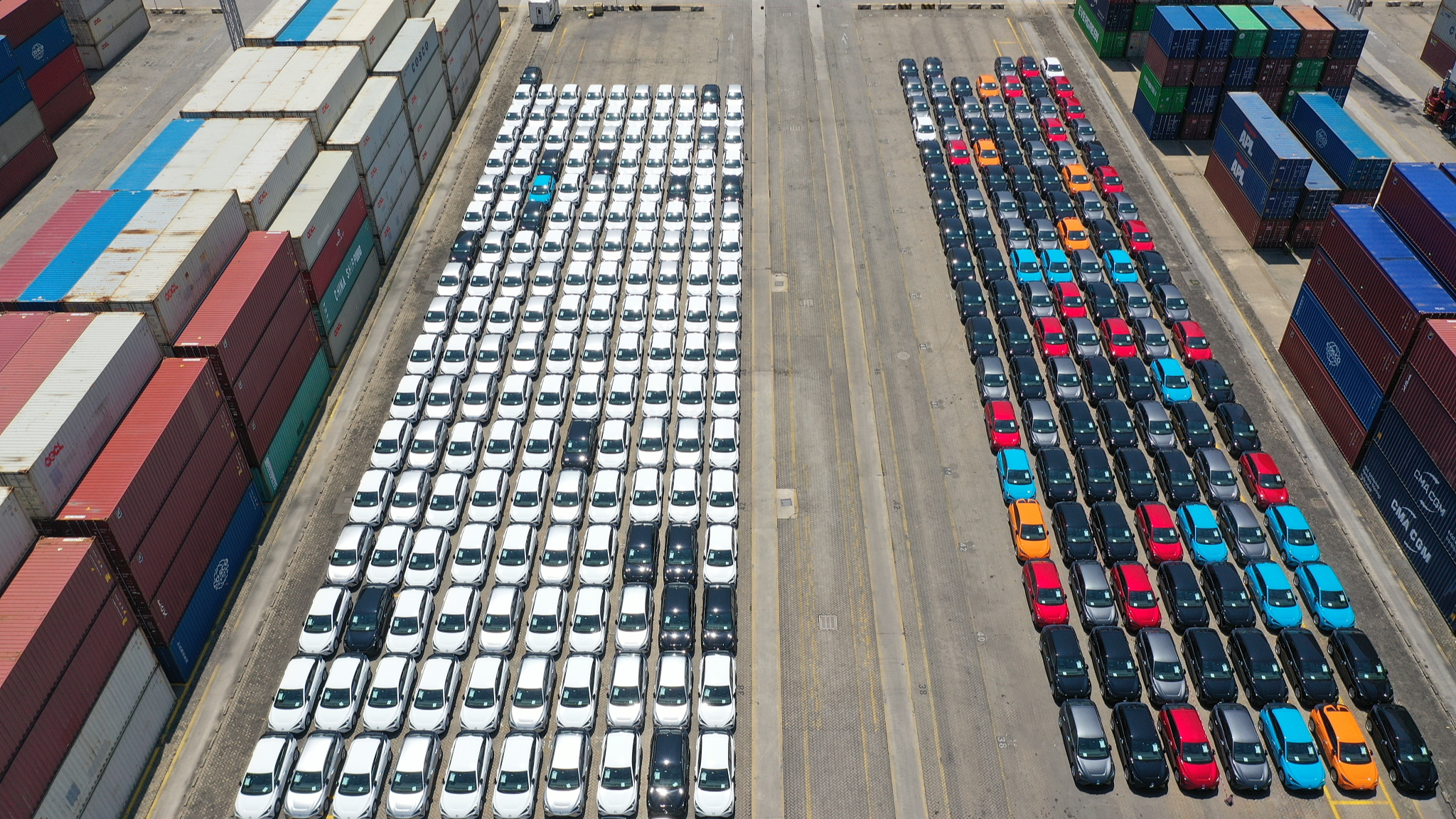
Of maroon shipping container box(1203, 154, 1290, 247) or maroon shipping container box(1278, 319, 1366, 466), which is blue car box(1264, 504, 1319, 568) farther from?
maroon shipping container box(1203, 154, 1290, 247)

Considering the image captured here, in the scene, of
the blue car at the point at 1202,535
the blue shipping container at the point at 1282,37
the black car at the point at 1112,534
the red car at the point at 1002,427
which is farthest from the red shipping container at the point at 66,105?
the blue shipping container at the point at 1282,37

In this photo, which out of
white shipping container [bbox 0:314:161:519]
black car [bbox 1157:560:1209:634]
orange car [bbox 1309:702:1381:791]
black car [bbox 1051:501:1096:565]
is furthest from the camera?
black car [bbox 1051:501:1096:565]

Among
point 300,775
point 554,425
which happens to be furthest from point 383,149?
point 300,775

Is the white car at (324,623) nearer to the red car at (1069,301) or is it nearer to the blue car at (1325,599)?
the blue car at (1325,599)

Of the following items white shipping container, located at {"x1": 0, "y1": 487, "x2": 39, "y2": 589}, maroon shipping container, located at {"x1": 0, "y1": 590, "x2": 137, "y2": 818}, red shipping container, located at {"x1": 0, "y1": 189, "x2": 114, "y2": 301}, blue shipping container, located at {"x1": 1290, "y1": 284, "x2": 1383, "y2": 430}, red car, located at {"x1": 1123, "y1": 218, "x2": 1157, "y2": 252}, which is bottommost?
red car, located at {"x1": 1123, "y1": 218, "x2": 1157, "y2": 252}

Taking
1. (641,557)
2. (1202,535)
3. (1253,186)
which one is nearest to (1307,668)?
(1202,535)

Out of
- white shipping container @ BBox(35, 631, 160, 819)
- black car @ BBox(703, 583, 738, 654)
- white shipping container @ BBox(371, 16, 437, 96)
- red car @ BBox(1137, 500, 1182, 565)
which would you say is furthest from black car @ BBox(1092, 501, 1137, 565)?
white shipping container @ BBox(371, 16, 437, 96)

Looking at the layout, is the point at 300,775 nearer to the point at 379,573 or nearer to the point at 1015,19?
the point at 379,573
